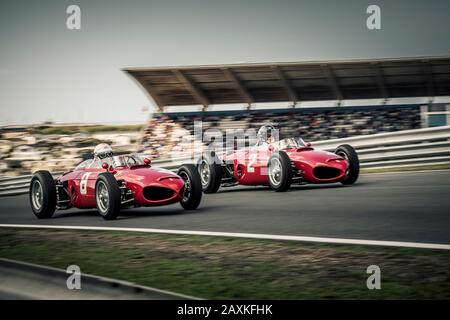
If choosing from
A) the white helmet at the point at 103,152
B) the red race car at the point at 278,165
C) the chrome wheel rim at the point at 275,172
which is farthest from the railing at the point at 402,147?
the white helmet at the point at 103,152

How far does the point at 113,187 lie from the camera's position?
1064 cm

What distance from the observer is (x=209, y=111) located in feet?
101

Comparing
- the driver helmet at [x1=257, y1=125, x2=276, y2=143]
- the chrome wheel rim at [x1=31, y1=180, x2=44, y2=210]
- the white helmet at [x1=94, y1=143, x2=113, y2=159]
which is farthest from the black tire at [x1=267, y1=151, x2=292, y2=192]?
the chrome wheel rim at [x1=31, y1=180, x2=44, y2=210]

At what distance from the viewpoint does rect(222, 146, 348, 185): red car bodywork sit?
13.4 metres

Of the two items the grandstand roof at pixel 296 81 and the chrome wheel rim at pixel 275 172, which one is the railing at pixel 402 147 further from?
the grandstand roof at pixel 296 81

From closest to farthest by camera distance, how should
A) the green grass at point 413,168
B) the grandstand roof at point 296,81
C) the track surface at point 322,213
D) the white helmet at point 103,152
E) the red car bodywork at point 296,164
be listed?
the track surface at point 322,213
the white helmet at point 103,152
the red car bodywork at point 296,164
the green grass at point 413,168
the grandstand roof at point 296,81

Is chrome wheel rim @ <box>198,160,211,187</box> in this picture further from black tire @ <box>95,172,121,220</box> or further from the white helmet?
black tire @ <box>95,172,121,220</box>

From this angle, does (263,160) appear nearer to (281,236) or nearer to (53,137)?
(281,236)

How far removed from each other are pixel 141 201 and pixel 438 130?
7.86 metres

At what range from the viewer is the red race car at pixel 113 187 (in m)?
10.9

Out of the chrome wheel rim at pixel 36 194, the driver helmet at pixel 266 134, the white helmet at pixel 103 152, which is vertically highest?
the driver helmet at pixel 266 134

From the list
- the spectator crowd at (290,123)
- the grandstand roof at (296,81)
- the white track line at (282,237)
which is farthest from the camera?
the spectator crowd at (290,123)

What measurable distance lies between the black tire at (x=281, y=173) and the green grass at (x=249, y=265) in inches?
185
